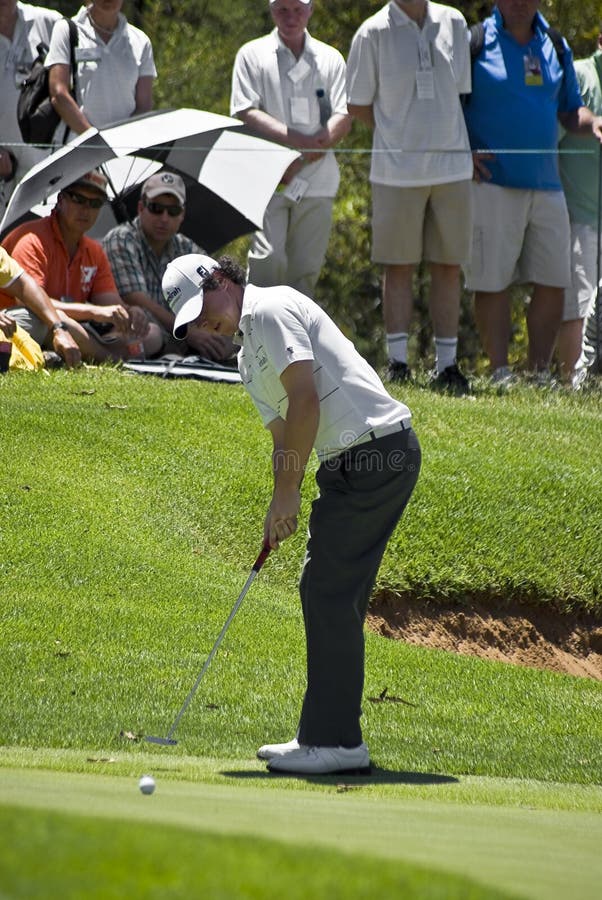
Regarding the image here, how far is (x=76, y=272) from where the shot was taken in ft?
36.7

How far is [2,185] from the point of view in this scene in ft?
37.8

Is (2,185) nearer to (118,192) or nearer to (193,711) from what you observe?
(118,192)

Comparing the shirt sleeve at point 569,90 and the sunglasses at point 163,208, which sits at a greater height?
the shirt sleeve at point 569,90

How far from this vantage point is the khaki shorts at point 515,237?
38.0ft

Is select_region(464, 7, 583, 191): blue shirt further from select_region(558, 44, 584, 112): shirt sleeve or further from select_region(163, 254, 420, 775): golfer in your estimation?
select_region(163, 254, 420, 775): golfer

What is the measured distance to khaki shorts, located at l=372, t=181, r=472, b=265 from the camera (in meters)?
11.2

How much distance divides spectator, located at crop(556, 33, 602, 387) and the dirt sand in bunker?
341 centimetres

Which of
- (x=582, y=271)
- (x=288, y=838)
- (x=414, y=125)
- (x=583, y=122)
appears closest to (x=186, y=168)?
(x=414, y=125)

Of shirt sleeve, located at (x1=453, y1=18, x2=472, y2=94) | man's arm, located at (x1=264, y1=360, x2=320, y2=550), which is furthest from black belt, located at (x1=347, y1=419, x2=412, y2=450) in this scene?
shirt sleeve, located at (x1=453, y1=18, x2=472, y2=94)

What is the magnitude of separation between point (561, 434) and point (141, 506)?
3.71 metres

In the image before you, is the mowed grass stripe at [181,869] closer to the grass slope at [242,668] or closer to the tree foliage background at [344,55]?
the grass slope at [242,668]

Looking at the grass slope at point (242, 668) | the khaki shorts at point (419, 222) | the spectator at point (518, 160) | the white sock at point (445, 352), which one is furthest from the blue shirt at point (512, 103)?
the grass slope at point (242, 668)

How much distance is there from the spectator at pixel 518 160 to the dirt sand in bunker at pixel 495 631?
10.3 ft

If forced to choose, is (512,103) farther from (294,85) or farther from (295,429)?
(295,429)
